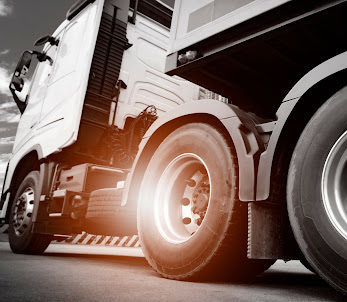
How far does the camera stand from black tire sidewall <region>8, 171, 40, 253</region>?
176 inches

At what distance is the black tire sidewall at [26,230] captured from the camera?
4.46 meters

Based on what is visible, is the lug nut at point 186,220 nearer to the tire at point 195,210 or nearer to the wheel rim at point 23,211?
the tire at point 195,210

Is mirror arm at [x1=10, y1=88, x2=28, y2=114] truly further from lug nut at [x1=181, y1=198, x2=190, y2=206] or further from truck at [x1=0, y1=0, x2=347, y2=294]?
lug nut at [x1=181, y1=198, x2=190, y2=206]

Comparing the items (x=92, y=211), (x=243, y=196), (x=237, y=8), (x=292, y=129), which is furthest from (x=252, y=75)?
(x=92, y=211)

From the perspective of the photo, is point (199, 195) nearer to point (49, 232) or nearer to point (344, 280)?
point (344, 280)

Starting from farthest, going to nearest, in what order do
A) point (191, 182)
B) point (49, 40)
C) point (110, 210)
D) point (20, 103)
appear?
1. point (20, 103)
2. point (49, 40)
3. point (110, 210)
4. point (191, 182)

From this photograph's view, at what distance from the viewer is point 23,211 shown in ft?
15.4

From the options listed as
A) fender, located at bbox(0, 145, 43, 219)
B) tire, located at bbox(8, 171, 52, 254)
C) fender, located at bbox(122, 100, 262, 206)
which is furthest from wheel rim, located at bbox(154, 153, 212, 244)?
fender, located at bbox(0, 145, 43, 219)

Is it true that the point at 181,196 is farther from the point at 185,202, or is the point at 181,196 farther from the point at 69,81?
the point at 69,81

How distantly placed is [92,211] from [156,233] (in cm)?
97

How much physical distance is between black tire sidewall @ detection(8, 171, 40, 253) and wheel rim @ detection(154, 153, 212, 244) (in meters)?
2.27

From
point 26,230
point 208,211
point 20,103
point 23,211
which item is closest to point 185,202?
point 208,211

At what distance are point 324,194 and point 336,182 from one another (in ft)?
0.25

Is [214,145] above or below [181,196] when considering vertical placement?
above
